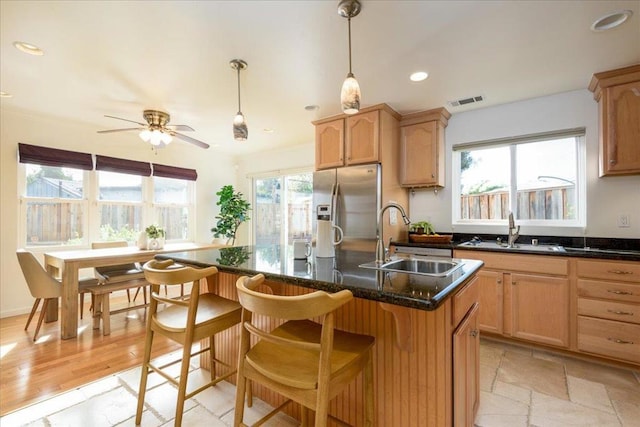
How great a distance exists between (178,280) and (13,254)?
3.66 metres

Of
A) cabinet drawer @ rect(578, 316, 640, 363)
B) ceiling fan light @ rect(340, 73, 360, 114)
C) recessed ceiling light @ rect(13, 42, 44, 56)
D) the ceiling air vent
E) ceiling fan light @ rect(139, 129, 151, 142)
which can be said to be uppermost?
recessed ceiling light @ rect(13, 42, 44, 56)

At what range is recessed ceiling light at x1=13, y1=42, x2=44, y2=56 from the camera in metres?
2.06

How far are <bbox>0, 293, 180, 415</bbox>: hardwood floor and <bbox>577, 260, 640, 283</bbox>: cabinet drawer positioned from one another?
3588 millimetres

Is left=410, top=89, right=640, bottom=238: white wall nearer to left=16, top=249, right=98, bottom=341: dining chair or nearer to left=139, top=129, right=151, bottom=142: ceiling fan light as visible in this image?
left=139, top=129, right=151, bottom=142: ceiling fan light

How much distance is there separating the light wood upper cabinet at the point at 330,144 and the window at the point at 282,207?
4.33 feet

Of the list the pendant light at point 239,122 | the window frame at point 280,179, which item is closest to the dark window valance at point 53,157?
the window frame at point 280,179

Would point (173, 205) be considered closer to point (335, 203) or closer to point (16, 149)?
point (16, 149)

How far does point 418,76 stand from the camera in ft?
8.23

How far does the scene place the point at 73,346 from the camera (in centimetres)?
261

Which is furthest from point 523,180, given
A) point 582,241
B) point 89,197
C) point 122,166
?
point 89,197

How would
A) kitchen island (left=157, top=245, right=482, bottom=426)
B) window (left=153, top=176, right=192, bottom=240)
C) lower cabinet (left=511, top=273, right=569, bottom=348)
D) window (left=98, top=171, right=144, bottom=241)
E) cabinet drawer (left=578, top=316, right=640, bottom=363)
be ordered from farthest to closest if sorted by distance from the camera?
window (left=153, top=176, right=192, bottom=240) → window (left=98, top=171, right=144, bottom=241) → lower cabinet (left=511, top=273, right=569, bottom=348) → cabinet drawer (left=578, top=316, right=640, bottom=363) → kitchen island (left=157, top=245, right=482, bottom=426)

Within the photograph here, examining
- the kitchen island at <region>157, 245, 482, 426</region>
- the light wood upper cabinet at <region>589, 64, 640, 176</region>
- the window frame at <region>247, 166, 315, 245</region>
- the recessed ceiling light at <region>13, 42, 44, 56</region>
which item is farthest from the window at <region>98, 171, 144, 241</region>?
the light wood upper cabinet at <region>589, 64, 640, 176</region>

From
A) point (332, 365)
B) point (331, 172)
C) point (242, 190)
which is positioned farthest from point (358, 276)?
point (242, 190)

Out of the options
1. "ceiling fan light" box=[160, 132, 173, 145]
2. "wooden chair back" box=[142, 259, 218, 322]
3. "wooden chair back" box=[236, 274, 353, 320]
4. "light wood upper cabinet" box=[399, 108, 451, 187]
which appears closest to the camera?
"wooden chair back" box=[236, 274, 353, 320]
